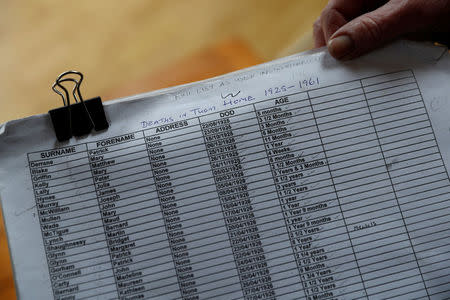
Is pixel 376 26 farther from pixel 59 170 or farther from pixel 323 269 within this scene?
pixel 59 170

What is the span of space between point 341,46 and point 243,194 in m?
0.24

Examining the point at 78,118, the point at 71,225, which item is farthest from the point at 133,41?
the point at 71,225

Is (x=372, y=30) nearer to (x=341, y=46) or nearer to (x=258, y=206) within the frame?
(x=341, y=46)

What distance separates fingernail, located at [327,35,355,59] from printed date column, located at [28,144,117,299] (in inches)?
14.4

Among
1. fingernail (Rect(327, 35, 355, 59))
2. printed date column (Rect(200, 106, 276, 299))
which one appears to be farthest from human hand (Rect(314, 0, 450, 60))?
printed date column (Rect(200, 106, 276, 299))

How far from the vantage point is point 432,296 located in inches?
19.7

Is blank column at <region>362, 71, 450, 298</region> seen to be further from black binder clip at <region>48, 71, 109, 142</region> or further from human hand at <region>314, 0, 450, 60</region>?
black binder clip at <region>48, 71, 109, 142</region>

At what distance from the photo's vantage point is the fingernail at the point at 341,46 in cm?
52

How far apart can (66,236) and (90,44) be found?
0.43 m

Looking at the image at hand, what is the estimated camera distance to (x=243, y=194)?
499 millimetres

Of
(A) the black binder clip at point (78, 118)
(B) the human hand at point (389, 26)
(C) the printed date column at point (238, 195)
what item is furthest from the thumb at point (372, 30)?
(A) the black binder clip at point (78, 118)

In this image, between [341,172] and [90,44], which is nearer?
[341,172]

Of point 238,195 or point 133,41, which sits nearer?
point 238,195

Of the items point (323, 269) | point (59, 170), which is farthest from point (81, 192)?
point (323, 269)
